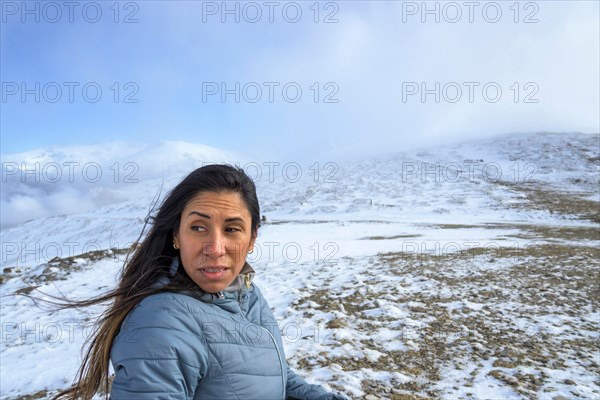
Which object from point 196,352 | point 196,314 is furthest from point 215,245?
point 196,352

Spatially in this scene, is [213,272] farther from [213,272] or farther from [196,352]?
[196,352]

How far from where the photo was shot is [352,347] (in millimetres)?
5766

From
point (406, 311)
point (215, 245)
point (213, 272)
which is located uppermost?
point (215, 245)

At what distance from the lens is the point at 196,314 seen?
175 cm

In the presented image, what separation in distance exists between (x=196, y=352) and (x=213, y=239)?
0.63 m

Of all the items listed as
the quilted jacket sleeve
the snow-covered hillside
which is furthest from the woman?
the snow-covered hillside

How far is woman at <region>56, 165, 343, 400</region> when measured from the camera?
1545mm

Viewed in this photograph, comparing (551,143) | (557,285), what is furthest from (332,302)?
(551,143)

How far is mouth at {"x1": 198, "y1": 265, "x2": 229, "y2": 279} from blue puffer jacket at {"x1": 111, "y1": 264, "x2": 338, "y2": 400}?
0.35ft

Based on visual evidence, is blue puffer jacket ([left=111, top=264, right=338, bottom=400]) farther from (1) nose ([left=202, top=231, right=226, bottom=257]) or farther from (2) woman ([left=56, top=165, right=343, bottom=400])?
(1) nose ([left=202, top=231, right=226, bottom=257])

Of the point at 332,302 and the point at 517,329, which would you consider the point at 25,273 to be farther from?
the point at 517,329

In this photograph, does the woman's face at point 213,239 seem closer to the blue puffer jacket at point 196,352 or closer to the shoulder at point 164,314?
the blue puffer jacket at point 196,352

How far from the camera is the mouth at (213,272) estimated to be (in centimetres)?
197

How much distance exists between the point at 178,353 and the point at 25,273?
1382cm
